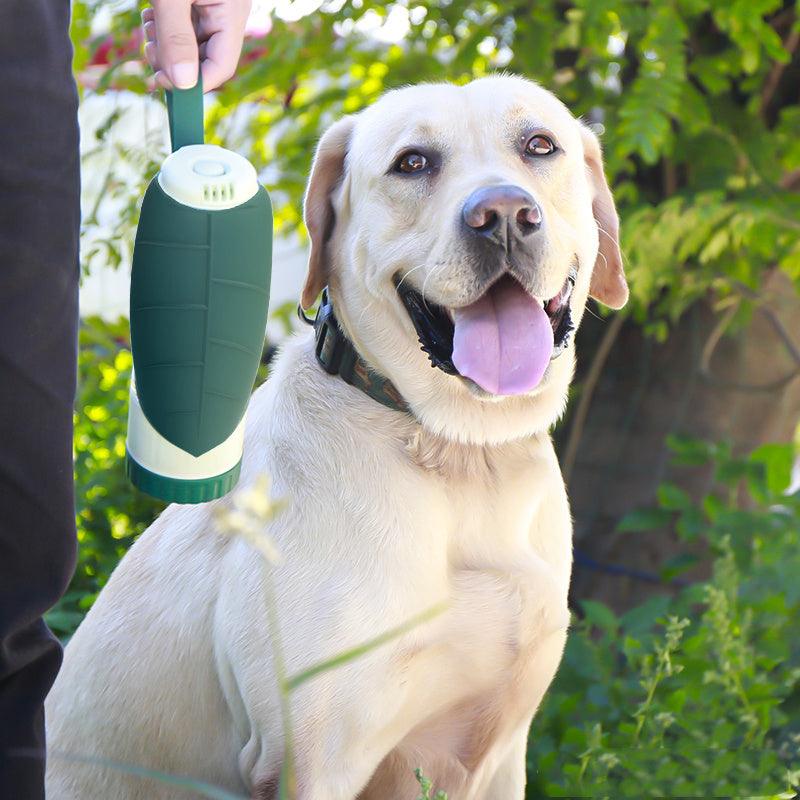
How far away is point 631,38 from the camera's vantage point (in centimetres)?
306

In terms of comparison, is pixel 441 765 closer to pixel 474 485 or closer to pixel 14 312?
pixel 474 485

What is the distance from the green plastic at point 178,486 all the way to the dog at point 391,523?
18cm

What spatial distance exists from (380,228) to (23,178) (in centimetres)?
80

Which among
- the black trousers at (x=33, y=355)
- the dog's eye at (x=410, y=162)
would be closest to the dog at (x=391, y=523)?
the dog's eye at (x=410, y=162)

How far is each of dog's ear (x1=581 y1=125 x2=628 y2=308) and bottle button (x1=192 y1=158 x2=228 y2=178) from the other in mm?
1028

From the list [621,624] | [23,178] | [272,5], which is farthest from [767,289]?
[23,178]

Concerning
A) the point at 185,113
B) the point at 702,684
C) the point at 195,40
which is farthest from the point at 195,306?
the point at 702,684

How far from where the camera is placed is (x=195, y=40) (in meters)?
1.55

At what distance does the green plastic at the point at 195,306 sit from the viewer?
1482 millimetres

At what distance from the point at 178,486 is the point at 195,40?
2.37 feet

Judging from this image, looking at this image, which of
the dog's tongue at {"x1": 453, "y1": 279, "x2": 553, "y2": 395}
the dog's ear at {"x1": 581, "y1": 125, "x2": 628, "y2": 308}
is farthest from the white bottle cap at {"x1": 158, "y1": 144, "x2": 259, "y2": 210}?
the dog's ear at {"x1": 581, "y1": 125, "x2": 628, "y2": 308}

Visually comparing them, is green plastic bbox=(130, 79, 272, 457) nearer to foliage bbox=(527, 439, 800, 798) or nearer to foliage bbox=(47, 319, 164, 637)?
foliage bbox=(527, 439, 800, 798)

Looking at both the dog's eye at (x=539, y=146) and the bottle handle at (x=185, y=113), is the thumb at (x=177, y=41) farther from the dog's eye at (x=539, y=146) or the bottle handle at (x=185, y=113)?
the dog's eye at (x=539, y=146)

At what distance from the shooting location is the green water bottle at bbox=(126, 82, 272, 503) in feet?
4.84
